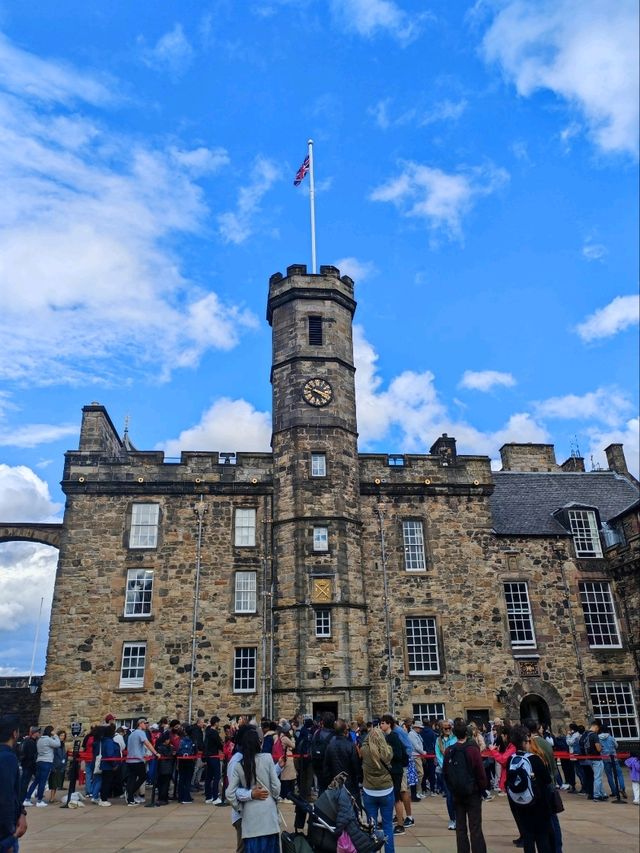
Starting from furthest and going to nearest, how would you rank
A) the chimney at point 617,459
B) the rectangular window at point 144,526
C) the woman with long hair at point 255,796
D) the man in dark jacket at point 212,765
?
the chimney at point 617,459 → the rectangular window at point 144,526 → the man in dark jacket at point 212,765 → the woman with long hair at point 255,796

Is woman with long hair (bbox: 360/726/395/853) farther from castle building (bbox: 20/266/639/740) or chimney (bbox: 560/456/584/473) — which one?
chimney (bbox: 560/456/584/473)

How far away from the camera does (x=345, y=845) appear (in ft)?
21.5

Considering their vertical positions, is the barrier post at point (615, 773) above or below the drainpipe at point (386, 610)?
below

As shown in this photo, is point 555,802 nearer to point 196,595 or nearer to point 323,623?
point 323,623

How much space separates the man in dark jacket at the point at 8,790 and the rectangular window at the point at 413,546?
19288 millimetres

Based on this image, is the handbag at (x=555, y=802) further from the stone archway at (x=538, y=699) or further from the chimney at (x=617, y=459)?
the chimney at (x=617, y=459)

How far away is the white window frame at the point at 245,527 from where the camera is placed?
2373 cm

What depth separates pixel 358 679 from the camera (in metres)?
21.3

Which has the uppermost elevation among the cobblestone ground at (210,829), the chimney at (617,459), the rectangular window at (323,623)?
the chimney at (617,459)

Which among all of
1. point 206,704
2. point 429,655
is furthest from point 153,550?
point 429,655

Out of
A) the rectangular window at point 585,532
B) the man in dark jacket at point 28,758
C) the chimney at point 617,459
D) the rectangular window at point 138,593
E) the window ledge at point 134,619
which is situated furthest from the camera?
the chimney at point 617,459

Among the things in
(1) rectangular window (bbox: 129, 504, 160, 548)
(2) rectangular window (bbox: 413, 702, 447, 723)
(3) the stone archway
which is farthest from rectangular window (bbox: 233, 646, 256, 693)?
(3) the stone archway

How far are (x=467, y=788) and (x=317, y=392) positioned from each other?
60.6 feet

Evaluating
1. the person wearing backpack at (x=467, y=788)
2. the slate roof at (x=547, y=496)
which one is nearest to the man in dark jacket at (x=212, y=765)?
the person wearing backpack at (x=467, y=788)
